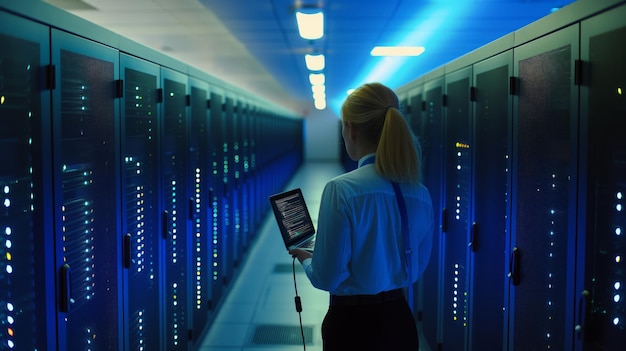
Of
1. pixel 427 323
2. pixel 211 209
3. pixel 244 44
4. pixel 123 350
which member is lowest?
pixel 427 323

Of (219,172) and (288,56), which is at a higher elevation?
(288,56)

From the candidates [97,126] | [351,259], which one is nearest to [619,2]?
[351,259]

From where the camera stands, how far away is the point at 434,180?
136 inches

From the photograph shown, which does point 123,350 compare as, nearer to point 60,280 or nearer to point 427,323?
point 60,280

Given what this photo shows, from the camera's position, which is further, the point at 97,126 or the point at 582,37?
the point at 97,126

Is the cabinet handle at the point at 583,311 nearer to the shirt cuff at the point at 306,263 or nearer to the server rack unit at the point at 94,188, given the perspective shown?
the shirt cuff at the point at 306,263

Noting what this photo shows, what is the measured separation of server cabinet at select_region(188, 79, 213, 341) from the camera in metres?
3.58

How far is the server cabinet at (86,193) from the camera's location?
172 centimetres

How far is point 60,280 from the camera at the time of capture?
1.72 metres

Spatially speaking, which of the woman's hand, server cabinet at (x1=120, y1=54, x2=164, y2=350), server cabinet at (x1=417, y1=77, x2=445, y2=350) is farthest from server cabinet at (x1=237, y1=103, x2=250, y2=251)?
the woman's hand

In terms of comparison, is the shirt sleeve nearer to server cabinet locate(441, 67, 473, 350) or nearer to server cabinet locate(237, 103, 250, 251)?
server cabinet locate(441, 67, 473, 350)

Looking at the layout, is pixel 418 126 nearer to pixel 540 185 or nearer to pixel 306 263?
pixel 540 185

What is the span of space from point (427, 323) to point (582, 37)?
2.63 metres

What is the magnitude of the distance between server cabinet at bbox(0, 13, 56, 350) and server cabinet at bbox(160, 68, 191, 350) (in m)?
1.22
